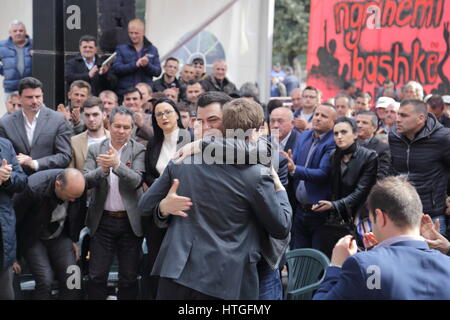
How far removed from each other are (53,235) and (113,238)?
469mm

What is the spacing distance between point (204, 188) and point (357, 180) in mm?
2632

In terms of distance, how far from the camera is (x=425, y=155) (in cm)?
585

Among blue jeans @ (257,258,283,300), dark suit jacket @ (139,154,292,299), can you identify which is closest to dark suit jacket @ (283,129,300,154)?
blue jeans @ (257,258,283,300)

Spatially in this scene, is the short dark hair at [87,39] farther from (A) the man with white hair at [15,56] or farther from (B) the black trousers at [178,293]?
(B) the black trousers at [178,293]

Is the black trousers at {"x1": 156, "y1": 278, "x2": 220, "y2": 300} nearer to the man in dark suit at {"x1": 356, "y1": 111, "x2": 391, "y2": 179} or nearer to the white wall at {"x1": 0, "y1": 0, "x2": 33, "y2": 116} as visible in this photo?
the man in dark suit at {"x1": 356, "y1": 111, "x2": 391, "y2": 179}

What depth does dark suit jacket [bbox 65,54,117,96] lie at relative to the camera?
7832 mm

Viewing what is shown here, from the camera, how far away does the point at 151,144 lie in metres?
5.60

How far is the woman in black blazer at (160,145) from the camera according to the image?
548 cm

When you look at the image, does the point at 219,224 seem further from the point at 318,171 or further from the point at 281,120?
the point at 281,120

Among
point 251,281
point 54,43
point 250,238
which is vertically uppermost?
point 54,43

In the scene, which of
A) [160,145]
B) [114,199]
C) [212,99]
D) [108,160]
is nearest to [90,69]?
[160,145]

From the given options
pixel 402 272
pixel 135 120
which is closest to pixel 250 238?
pixel 402 272

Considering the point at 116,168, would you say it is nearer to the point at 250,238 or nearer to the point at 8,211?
the point at 8,211

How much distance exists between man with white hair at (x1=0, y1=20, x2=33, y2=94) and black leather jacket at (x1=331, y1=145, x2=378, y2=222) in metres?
4.21
